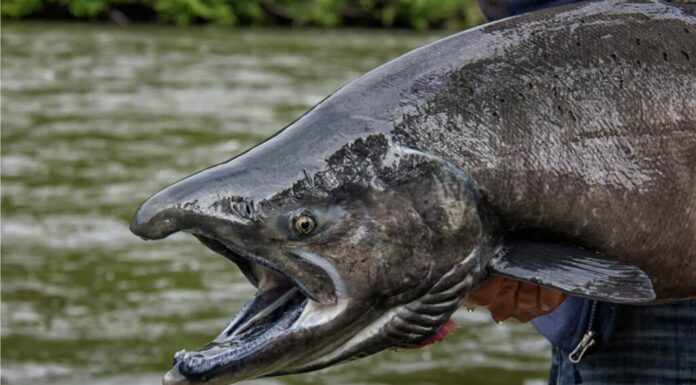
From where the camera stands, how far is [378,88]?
204 centimetres

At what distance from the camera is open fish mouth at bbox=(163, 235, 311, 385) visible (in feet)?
6.10

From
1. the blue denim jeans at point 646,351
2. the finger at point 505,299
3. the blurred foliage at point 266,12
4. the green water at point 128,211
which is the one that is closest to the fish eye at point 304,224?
the finger at point 505,299

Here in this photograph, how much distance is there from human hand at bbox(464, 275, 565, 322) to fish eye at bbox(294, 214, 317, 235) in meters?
0.36

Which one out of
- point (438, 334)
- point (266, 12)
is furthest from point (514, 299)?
point (266, 12)

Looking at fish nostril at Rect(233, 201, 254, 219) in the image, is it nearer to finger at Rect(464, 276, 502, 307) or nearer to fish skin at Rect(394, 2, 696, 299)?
fish skin at Rect(394, 2, 696, 299)

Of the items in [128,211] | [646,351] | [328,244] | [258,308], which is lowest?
[128,211]

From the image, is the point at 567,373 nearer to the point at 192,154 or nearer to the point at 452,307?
the point at 452,307

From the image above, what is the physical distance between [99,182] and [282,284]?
8.64 metres

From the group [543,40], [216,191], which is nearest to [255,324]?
[216,191]

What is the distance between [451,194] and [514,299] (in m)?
0.37

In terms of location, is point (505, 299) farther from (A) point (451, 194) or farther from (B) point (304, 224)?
(B) point (304, 224)

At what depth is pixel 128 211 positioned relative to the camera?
9.38 m

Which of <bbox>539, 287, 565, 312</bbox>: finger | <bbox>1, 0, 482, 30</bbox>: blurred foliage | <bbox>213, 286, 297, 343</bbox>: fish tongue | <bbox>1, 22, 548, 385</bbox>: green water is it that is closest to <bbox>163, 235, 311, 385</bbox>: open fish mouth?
<bbox>213, 286, 297, 343</bbox>: fish tongue

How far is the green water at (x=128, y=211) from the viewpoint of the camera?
21.5 feet
